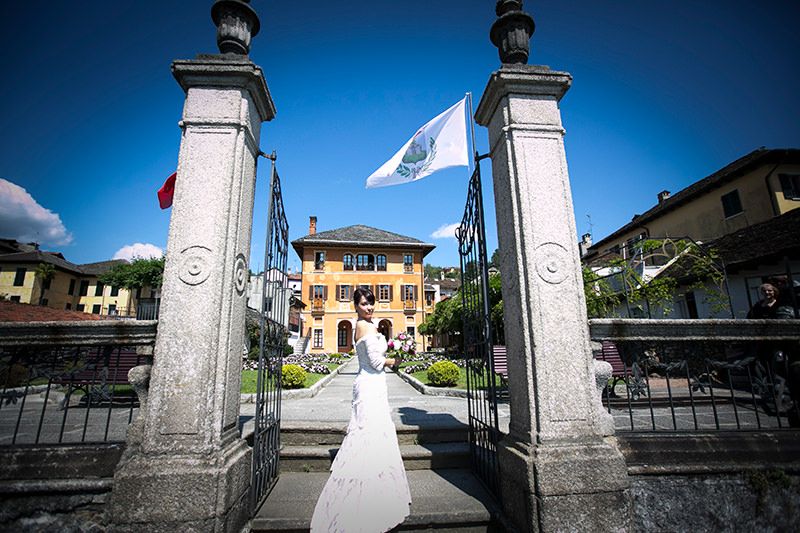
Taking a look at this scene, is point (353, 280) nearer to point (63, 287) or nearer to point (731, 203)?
point (731, 203)

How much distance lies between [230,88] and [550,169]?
10.2ft

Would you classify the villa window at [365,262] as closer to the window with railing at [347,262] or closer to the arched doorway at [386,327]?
the window with railing at [347,262]

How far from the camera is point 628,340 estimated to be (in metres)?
3.17

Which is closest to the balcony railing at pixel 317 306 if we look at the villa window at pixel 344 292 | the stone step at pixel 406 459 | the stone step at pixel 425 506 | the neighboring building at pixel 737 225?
the villa window at pixel 344 292

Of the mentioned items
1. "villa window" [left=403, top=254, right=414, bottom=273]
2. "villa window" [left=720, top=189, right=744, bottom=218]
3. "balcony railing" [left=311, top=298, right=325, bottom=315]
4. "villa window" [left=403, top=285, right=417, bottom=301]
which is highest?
"villa window" [left=403, top=254, right=414, bottom=273]

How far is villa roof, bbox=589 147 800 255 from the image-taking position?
1722cm

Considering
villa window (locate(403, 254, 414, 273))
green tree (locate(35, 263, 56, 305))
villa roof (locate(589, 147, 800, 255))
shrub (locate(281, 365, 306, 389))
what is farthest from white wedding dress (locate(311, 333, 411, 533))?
green tree (locate(35, 263, 56, 305))

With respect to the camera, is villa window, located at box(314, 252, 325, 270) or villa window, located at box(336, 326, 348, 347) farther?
villa window, located at box(336, 326, 348, 347)

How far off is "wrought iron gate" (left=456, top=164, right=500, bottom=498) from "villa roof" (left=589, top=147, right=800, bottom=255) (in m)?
21.6

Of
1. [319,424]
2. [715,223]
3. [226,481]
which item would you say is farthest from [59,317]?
[715,223]

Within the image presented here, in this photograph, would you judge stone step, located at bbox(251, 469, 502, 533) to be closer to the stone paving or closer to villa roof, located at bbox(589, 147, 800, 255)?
the stone paving

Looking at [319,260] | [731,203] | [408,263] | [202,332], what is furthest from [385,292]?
[202,332]

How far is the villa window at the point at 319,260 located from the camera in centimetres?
3588

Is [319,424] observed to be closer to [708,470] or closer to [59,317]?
[708,470]
